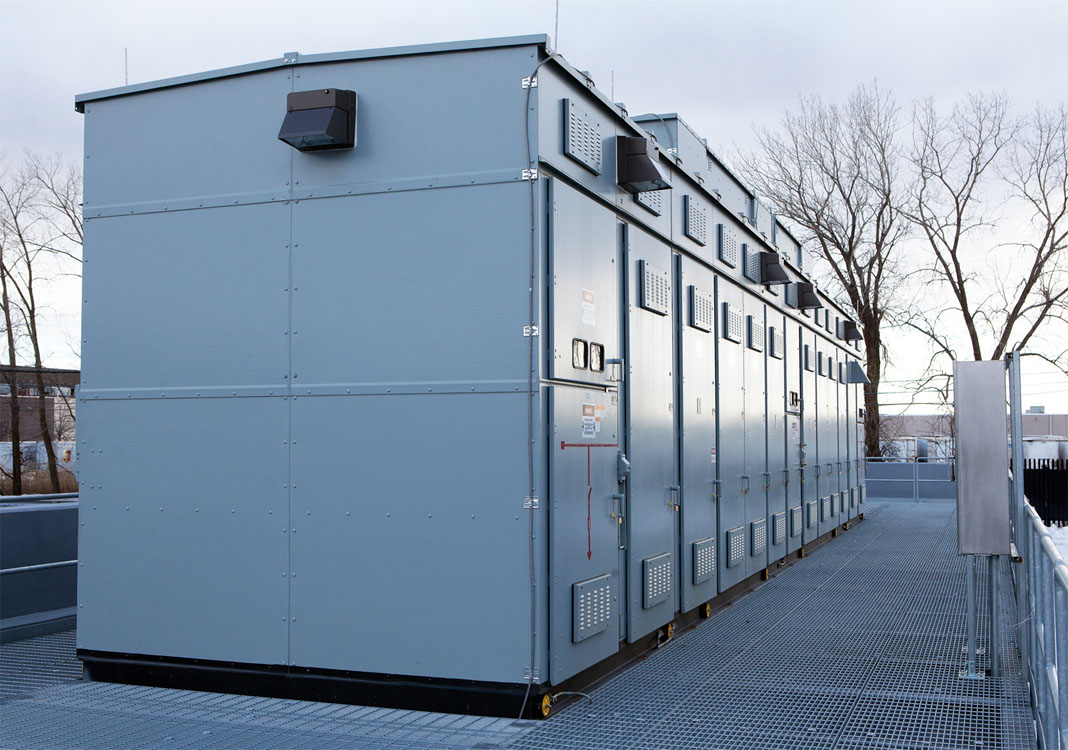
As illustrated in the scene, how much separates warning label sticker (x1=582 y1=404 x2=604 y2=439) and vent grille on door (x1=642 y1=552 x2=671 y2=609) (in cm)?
125

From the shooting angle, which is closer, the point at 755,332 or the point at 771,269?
the point at 755,332

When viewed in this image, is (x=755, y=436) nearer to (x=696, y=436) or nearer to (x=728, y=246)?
A: (x=728, y=246)

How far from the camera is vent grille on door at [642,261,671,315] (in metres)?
7.10

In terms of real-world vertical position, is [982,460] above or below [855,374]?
below

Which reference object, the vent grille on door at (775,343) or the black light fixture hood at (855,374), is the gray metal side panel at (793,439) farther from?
Result: the black light fixture hood at (855,374)

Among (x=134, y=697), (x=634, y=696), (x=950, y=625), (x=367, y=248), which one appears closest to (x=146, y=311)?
(x=367, y=248)

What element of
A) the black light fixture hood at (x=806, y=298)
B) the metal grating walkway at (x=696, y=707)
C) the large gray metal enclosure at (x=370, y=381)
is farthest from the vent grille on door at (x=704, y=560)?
the black light fixture hood at (x=806, y=298)

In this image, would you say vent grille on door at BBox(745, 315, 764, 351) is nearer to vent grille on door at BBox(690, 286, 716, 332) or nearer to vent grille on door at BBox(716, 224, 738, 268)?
vent grille on door at BBox(716, 224, 738, 268)

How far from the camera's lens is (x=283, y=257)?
6.00 metres

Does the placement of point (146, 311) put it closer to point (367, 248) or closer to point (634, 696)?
point (367, 248)

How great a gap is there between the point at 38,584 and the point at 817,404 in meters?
10.6

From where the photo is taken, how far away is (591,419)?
241 inches

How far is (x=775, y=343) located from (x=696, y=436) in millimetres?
3748

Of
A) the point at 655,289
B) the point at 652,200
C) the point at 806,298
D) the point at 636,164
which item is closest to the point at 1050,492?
the point at 806,298
